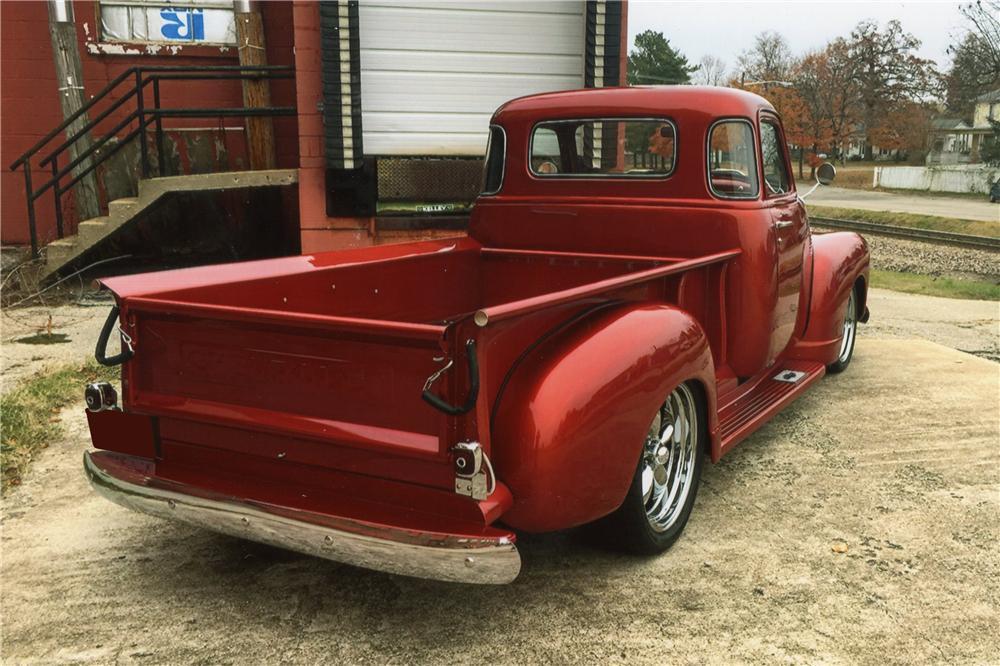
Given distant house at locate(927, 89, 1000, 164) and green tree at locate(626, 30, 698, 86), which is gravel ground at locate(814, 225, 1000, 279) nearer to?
green tree at locate(626, 30, 698, 86)

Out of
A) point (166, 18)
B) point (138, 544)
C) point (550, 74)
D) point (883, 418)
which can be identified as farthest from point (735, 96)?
point (166, 18)

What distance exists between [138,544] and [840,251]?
4389mm

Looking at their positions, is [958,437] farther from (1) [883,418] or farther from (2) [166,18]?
(2) [166,18]

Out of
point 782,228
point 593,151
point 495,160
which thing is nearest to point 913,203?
point 782,228

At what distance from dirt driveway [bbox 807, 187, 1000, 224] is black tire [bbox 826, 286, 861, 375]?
1764 cm

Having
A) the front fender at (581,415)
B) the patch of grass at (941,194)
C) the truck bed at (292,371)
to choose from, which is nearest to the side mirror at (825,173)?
the truck bed at (292,371)

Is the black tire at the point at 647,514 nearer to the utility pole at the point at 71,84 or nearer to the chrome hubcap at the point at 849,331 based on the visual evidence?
the chrome hubcap at the point at 849,331

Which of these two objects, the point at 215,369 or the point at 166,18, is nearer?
the point at 215,369

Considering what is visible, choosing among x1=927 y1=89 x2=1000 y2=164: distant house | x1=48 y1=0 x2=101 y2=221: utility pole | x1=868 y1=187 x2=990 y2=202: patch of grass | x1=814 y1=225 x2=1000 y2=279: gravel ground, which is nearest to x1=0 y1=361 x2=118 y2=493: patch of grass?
x1=48 y1=0 x2=101 y2=221: utility pole

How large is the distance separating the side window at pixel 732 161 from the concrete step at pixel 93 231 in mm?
6202

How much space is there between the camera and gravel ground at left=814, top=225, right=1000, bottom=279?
1312cm

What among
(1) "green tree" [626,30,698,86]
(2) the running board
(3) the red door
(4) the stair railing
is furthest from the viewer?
(1) "green tree" [626,30,698,86]

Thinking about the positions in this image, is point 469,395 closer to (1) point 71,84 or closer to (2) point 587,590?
(2) point 587,590

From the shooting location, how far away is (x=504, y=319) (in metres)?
2.41
